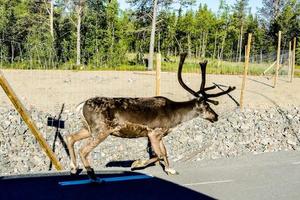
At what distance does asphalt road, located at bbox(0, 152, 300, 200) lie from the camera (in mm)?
7992

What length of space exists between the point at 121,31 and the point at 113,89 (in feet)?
93.1

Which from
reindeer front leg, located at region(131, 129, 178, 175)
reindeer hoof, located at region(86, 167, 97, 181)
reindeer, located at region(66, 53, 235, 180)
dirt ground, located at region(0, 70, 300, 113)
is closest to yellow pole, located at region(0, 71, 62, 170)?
reindeer, located at region(66, 53, 235, 180)

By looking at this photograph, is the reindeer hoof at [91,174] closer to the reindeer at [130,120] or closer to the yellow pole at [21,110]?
the reindeer at [130,120]

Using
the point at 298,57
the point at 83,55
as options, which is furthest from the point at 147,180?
the point at 298,57

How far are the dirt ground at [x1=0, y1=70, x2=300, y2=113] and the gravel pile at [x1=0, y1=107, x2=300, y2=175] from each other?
5.37 ft

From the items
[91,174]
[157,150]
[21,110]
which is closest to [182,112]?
[157,150]

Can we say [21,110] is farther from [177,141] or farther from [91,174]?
[177,141]

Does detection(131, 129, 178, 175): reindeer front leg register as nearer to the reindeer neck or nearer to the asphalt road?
the asphalt road

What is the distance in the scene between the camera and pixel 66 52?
140ft

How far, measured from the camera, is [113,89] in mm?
22812

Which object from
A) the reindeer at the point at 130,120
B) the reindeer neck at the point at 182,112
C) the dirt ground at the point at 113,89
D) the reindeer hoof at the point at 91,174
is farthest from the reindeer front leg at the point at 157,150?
the dirt ground at the point at 113,89

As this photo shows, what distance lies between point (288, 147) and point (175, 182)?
306 inches

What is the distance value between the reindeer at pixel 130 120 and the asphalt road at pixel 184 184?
1.33 feet

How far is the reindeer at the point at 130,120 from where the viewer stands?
8.92m
